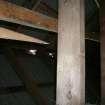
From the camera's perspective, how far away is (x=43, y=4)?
3301 millimetres

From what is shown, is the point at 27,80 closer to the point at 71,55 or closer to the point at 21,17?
the point at 21,17

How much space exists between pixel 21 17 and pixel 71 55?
61cm

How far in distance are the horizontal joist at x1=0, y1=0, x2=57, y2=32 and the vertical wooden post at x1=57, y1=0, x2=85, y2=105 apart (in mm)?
420

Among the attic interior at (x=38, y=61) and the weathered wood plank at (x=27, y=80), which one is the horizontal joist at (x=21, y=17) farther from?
the weathered wood plank at (x=27, y=80)

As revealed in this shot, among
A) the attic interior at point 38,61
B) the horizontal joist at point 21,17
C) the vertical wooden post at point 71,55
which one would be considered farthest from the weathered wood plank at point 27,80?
the vertical wooden post at point 71,55

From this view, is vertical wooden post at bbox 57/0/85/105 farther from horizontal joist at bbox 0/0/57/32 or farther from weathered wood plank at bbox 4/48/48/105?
weathered wood plank at bbox 4/48/48/105

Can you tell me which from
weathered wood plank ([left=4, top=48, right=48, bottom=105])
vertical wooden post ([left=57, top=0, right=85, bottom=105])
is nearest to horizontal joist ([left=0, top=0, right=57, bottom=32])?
vertical wooden post ([left=57, top=0, right=85, bottom=105])

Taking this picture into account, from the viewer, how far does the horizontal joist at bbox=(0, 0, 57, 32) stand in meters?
1.58

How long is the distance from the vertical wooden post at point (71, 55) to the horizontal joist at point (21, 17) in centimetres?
42

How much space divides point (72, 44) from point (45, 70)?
9.39 ft

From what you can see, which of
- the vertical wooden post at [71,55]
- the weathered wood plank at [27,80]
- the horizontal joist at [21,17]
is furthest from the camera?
the weathered wood plank at [27,80]

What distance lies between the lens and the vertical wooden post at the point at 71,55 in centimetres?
127

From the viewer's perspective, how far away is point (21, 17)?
1.71 metres

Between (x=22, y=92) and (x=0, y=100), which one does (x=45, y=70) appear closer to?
(x=22, y=92)
